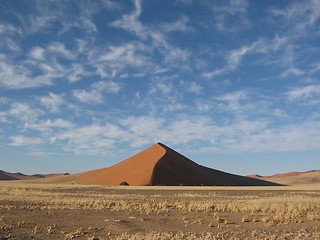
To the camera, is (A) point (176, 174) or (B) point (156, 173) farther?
(A) point (176, 174)

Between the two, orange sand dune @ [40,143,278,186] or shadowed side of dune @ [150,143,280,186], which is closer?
shadowed side of dune @ [150,143,280,186]

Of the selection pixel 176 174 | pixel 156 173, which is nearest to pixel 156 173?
pixel 156 173

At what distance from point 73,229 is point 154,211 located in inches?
253

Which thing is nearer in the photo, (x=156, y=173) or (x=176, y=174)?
(x=156, y=173)

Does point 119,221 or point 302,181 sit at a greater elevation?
point 302,181

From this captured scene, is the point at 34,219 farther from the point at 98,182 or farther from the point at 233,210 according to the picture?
the point at 98,182

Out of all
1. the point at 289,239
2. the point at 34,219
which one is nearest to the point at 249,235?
the point at 289,239

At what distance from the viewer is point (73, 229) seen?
43.2 ft

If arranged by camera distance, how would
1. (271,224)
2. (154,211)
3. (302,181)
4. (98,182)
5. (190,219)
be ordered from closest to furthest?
(271,224), (190,219), (154,211), (98,182), (302,181)

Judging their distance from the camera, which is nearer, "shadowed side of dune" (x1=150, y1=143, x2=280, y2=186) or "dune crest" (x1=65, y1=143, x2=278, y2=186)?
"shadowed side of dune" (x1=150, y1=143, x2=280, y2=186)

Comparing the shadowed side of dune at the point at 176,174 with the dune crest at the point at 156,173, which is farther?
the dune crest at the point at 156,173

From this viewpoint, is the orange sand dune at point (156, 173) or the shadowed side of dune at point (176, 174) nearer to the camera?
the shadowed side of dune at point (176, 174)

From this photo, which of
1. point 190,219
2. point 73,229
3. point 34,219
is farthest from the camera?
point 190,219

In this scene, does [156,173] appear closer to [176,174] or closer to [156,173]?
[156,173]
